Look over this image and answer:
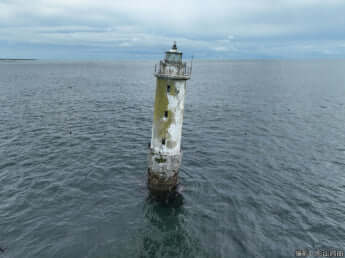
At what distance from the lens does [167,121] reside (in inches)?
782

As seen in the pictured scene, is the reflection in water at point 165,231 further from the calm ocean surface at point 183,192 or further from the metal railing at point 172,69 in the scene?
the metal railing at point 172,69

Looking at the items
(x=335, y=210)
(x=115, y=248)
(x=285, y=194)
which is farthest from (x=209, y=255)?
(x=335, y=210)

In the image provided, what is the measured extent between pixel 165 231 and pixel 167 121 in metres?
9.26

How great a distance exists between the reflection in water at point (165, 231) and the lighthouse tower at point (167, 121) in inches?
59.7

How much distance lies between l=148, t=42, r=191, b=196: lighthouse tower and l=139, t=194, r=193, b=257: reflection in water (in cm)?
152

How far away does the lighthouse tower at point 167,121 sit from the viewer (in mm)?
18969

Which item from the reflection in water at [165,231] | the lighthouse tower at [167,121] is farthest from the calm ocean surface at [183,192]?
the lighthouse tower at [167,121]

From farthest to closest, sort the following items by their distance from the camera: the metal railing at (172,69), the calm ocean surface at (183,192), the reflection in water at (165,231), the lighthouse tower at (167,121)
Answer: the lighthouse tower at (167,121)
the metal railing at (172,69)
the calm ocean surface at (183,192)
the reflection in water at (165,231)

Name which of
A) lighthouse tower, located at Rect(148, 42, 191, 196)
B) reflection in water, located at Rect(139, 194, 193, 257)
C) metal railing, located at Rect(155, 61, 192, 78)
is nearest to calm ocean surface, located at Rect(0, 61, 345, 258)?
reflection in water, located at Rect(139, 194, 193, 257)

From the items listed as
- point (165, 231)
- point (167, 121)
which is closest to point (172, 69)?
point (167, 121)

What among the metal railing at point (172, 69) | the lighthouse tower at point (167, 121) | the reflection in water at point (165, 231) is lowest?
the reflection in water at point (165, 231)

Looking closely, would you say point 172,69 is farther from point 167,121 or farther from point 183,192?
point 183,192

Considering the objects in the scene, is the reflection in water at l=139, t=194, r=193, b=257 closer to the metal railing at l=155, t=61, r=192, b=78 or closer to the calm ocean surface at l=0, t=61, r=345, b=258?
the calm ocean surface at l=0, t=61, r=345, b=258

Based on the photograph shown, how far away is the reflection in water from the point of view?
15914 millimetres
